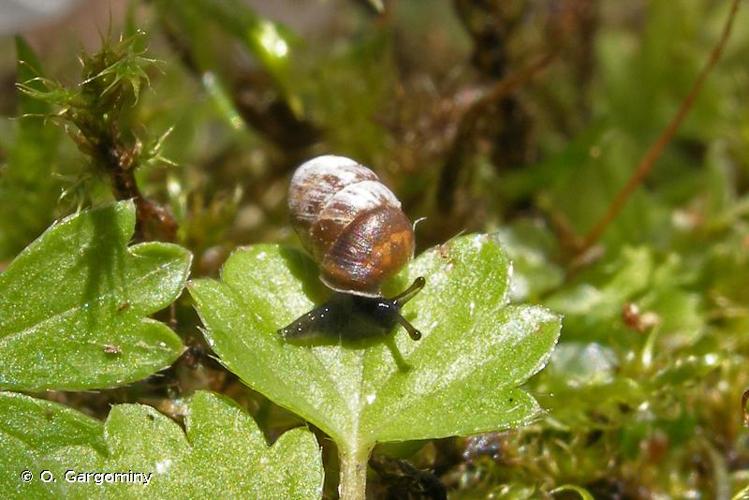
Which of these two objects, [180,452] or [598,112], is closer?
[180,452]

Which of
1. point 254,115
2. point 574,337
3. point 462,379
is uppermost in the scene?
point 254,115

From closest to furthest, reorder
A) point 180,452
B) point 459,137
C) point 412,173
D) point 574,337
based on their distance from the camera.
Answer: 1. point 180,452
2. point 574,337
3. point 459,137
4. point 412,173

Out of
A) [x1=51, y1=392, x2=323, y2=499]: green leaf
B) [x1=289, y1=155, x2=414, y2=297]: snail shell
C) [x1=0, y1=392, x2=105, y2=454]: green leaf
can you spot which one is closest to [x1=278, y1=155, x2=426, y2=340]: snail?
[x1=289, y1=155, x2=414, y2=297]: snail shell

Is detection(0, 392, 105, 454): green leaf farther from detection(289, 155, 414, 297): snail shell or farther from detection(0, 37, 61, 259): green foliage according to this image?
detection(0, 37, 61, 259): green foliage

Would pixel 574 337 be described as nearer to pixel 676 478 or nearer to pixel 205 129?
pixel 676 478

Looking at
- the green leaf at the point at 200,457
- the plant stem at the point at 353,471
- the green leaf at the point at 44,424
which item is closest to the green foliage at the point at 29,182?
the green leaf at the point at 44,424

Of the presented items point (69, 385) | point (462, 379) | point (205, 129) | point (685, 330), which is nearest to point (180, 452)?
point (69, 385)

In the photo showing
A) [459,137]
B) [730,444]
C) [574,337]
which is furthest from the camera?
[459,137]
